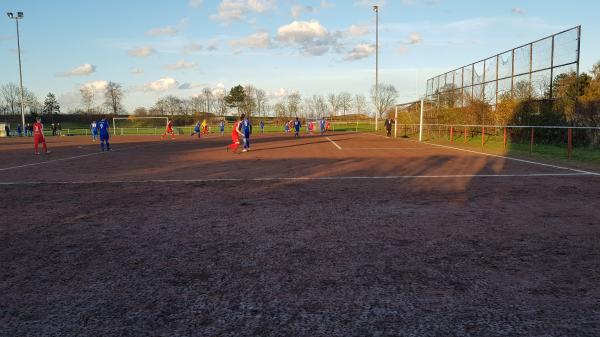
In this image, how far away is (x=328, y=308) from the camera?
10.6ft

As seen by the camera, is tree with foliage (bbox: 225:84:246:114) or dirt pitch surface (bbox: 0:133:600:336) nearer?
dirt pitch surface (bbox: 0:133:600:336)

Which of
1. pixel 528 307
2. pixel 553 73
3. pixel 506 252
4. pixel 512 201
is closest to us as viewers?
pixel 528 307

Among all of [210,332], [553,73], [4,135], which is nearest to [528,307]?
[210,332]

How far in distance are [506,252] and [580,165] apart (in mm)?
10730

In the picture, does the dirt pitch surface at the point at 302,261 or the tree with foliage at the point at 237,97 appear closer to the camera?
the dirt pitch surface at the point at 302,261

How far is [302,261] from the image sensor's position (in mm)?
4328

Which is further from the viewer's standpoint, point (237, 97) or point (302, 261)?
point (237, 97)

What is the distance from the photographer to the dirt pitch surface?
3.05m

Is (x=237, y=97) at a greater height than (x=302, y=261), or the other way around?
(x=237, y=97)

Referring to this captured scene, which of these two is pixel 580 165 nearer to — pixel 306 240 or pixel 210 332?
pixel 306 240

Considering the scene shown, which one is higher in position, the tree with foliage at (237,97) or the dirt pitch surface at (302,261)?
the tree with foliage at (237,97)

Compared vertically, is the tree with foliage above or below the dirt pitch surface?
above

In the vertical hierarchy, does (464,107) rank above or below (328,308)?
above

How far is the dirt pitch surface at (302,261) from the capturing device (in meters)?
3.05
